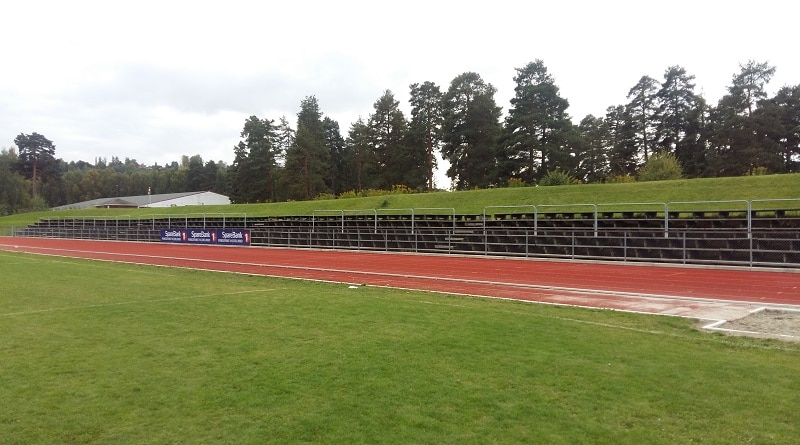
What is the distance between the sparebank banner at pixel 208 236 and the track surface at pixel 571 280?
37.7 feet

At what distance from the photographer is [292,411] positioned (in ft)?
14.4

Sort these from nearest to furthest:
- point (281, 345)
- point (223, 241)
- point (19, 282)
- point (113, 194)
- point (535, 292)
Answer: point (281, 345) < point (535, 292) < point (19, 282) < point (223, 241) < point (113, 194)

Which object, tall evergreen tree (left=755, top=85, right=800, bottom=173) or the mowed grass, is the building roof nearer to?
tall evergreen tree (left=755, top=85, right=800, bottom=173)

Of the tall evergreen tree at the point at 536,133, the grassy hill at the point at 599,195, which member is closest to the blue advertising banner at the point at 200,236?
the grassy hill at the point at 599,195

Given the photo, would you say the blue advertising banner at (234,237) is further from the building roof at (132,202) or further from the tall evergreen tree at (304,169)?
the building roof at (132,202)

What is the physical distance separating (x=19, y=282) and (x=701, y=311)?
16.3 meters

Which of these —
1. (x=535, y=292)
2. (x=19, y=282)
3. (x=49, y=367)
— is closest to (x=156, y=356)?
(x=49, y=367)

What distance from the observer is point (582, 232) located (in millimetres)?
21797

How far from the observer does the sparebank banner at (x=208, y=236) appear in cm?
3550

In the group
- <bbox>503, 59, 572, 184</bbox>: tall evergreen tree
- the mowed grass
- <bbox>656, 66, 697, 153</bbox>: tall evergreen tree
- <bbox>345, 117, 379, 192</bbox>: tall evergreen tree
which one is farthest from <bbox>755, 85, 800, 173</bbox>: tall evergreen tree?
the mowed grass

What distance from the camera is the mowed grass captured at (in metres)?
4.03

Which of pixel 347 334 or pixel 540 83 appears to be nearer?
pixel 347 334

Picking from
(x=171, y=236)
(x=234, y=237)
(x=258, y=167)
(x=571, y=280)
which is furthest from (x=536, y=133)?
(x=258, y=167)

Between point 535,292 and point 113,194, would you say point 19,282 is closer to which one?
point 535,292
